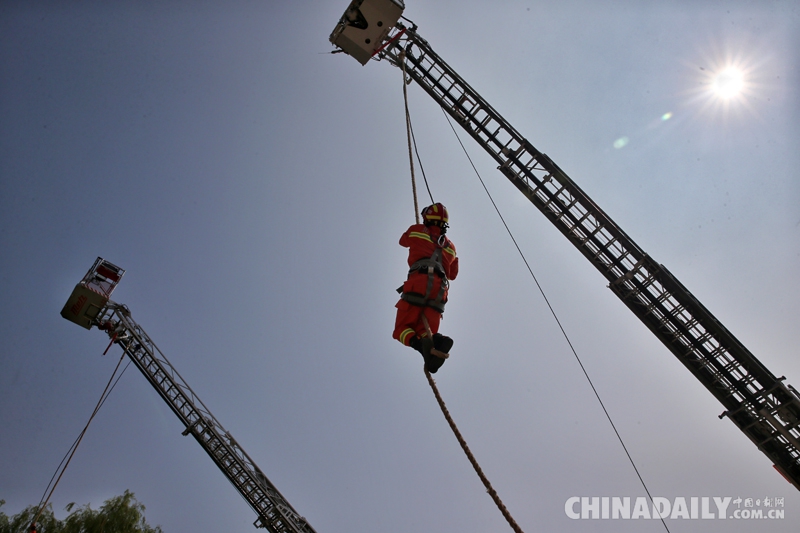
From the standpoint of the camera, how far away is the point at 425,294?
4855 mm

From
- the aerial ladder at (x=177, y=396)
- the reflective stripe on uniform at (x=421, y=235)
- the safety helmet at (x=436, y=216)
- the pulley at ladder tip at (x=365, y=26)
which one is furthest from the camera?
the aerial ladder at (x=177, y=396)

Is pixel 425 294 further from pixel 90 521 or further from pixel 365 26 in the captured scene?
pixel 90 521

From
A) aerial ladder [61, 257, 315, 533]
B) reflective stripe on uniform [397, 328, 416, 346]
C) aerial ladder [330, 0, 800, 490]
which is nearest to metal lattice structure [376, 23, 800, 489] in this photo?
aerial ladder [330, 0, 800, 490]

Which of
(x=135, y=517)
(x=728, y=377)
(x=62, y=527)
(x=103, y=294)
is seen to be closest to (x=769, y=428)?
(x=728, y=377)

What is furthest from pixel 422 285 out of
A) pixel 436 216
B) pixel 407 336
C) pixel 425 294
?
pixel 436 216

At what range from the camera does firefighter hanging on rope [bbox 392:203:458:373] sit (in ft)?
15.1

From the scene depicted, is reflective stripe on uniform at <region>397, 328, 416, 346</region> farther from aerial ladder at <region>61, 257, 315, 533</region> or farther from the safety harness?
aerial ladder at <region>61, 257, 315, 533</region>

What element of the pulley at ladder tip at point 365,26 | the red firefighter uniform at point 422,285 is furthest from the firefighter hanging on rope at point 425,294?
the pulley at ladder tip at point 365,26

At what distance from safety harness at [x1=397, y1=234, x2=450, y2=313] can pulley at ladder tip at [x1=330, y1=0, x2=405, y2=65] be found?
5.89 metres

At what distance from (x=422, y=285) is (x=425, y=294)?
4.2 inches

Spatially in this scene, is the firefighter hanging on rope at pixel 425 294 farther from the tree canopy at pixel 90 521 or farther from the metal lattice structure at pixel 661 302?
the tree canopy at pixel 90 521

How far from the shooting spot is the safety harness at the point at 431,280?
16.0ft

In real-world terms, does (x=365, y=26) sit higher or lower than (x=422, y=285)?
higher

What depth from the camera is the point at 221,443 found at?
621 inches
